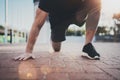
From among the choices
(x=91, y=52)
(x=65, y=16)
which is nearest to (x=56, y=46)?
(x=65, y=16)

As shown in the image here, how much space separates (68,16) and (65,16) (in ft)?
0.15

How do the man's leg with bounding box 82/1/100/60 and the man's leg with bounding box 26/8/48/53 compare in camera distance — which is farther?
the man's leg with bounding box 82/1/100/60

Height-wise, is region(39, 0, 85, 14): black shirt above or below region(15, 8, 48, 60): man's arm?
above

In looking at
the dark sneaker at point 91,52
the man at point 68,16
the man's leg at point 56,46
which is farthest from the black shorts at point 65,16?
the dark sneaker at point 91,52

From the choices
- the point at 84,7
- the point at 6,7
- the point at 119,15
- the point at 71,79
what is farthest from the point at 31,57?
the point at 119,15

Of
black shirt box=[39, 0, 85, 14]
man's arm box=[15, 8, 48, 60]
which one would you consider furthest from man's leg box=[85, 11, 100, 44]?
man's arm box=[15, 8, 48, 60]

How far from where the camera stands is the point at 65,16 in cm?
334

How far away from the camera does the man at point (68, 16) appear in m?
2.96

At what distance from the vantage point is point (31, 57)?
3.14 metres

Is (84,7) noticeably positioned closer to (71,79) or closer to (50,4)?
(50,4)

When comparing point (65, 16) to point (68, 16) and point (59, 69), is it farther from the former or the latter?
point (59, 69)

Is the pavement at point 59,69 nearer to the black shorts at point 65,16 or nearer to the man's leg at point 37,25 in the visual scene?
the man's leg at point 37,25

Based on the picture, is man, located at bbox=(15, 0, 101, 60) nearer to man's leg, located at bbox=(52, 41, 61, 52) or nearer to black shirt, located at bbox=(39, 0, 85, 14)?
black shirt, located at bbox=(39, 0, 85, 14)

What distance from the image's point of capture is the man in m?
2.96
